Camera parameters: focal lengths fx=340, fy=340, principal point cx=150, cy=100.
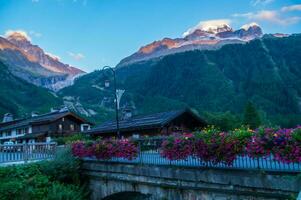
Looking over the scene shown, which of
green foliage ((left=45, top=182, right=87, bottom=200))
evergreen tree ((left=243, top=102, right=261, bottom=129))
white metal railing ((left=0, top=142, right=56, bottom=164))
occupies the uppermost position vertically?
evergreen tree ((left=243, top=102, right=261, bottom=129))

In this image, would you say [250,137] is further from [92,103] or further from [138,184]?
[92,103]

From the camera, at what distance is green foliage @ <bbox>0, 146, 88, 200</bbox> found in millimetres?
16156

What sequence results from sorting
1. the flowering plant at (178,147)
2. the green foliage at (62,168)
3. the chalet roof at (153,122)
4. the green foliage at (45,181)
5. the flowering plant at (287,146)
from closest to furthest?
the flowering plant at (287,146) < the flowering plant at (178,147) < the green foliage at (45,181) < the green foliage at (62,168) < the chalet roof at (153,122)

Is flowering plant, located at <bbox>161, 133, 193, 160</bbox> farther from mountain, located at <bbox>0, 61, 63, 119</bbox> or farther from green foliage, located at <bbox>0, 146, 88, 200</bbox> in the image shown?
mountain, located at <bbox>0, 61, 63, 119</bbox>

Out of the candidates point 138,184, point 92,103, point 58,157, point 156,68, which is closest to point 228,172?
point 138,184

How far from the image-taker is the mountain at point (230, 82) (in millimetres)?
120188

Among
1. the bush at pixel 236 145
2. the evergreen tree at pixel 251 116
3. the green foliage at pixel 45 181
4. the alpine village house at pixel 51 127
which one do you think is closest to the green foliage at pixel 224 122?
the evergreen tree at pixel 251 116

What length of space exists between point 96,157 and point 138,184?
4.26 m

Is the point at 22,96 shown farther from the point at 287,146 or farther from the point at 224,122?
the point at 287,146

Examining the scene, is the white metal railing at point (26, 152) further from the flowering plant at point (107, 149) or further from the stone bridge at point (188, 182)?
the stone bridge at point (188, 182)

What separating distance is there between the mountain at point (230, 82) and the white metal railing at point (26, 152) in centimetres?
8740

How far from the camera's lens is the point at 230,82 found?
144 meters

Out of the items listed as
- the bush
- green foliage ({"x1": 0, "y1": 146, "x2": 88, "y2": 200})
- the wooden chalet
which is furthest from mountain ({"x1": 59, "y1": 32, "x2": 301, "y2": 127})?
the bush

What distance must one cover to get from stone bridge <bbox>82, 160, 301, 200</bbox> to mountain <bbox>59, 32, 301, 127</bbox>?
89613mm
